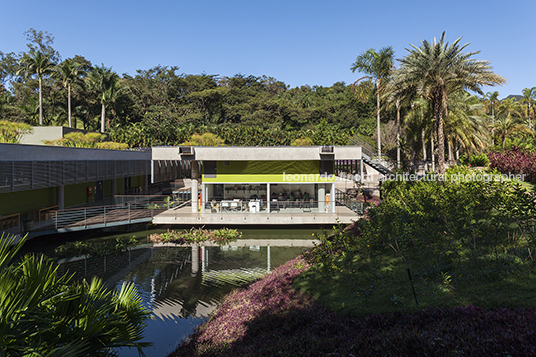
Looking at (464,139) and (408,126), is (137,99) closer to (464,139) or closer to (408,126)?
(408,126)

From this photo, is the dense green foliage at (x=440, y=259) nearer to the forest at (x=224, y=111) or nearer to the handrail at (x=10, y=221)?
the handrail at (x=10, y=221)

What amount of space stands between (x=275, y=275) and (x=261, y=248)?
268 inches

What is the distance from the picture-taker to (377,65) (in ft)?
138

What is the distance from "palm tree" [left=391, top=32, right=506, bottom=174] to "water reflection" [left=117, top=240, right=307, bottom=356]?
15.9 metres

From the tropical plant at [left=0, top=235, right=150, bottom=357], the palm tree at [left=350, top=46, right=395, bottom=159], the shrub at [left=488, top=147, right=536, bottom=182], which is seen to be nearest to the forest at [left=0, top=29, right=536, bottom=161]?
the palm tree at [left=350, top=46, right=395, bottom=159]

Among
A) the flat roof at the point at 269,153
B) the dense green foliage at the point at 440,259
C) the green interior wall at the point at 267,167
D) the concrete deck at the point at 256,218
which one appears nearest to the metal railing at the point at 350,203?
the concrete deck at the point at 256,218

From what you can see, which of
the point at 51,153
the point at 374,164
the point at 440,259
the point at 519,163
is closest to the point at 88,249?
the point at 51,153

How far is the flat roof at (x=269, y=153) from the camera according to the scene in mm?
23484

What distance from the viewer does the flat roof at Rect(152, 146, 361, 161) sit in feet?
77.0

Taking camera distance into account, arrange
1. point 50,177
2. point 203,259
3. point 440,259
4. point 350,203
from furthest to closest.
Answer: point 350,203 → point 50,177 → point 203,259 → point 440,259

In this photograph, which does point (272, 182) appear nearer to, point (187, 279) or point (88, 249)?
point (187, 279)

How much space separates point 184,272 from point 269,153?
1105cm

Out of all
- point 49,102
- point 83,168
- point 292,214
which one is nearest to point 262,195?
point 292,214

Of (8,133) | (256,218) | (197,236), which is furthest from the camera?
(8,133)
